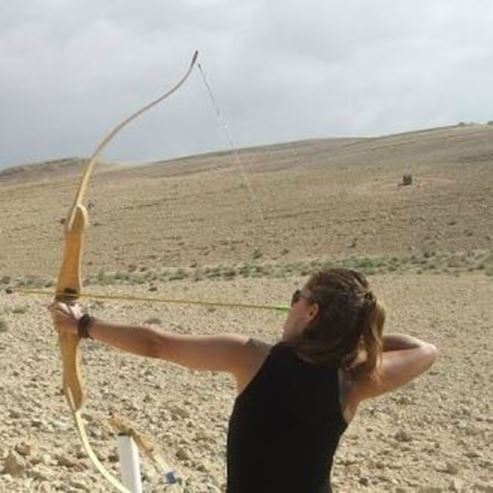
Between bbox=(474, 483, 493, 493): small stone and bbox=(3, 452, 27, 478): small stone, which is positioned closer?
bbox=(3, 452, 27, 478): small stone

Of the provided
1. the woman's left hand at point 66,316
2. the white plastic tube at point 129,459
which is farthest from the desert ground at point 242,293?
the woman's left hand at point 66,316

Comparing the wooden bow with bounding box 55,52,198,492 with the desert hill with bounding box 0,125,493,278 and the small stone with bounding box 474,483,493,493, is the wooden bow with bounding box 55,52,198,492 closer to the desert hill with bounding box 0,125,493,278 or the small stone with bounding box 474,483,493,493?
the small stone with bounding box 474,483,493,493

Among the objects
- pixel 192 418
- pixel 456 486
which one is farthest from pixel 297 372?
pixel 192 418

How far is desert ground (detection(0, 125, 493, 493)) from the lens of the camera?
712cm

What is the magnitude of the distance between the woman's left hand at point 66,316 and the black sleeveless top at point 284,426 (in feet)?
1.99

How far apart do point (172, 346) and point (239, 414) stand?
0.83ft

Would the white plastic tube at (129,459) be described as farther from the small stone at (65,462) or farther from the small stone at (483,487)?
the small stone at (483,487)

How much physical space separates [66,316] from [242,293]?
56.7ft

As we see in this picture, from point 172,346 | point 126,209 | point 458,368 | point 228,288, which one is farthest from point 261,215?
point 172,346

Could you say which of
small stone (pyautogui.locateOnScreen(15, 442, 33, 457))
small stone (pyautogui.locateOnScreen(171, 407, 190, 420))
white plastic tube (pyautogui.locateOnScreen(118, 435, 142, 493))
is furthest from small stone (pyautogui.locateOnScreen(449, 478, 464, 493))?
white plastic tube (pyautogui.locateOnScreen(118, 435, 142, 493))

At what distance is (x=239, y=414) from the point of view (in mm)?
2605

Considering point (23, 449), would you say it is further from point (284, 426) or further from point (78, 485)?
point (284, 426)

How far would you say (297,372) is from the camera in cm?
257

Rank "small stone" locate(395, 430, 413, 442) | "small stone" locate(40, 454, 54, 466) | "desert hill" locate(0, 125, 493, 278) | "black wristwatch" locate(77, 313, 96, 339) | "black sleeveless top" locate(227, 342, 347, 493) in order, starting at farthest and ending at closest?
"desert hill" locate(0, 125, 493, 278), "small stone" locate(395, 430, 413, 442), "small stone" locate(40, 454, 54, 466), "black wristwatch" locate(77, 313, 96, 339), "black sleeveless top" locate(227, 342, 347, 493)
